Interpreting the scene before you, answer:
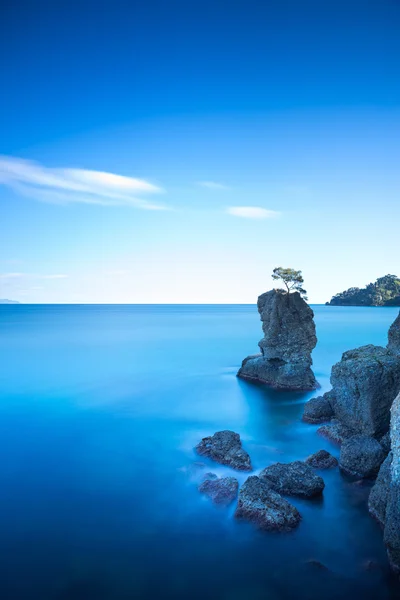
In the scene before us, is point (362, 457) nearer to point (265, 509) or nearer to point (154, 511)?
point (265, 509)

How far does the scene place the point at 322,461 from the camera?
16.7 metres

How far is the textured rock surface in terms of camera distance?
14.1 meters

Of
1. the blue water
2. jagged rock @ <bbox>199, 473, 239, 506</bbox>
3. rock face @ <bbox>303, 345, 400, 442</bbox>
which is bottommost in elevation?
the blue water

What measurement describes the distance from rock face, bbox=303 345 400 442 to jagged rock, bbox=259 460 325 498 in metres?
4.98

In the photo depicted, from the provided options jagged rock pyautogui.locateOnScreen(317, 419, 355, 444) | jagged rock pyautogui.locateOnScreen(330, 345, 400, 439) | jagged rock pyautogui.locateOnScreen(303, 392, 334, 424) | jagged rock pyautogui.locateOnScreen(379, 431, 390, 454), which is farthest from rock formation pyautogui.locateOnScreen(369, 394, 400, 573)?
jagged rock pyautogui.locateOnScreen(303, 392, 334, 424)

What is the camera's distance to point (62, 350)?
5253cm

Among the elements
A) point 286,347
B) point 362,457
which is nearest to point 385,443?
point 362,457

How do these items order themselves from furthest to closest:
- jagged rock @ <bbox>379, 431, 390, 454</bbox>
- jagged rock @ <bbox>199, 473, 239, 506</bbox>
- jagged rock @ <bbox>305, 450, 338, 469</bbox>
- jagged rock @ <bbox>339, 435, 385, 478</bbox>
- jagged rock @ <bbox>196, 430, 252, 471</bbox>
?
jagged rock @ <bbox>196, 430, 252, 471</bbox>, jagged rock @ <bbox>305, 450, 338, 469</bbox>, jagged rock @ <bbox>379, 431, 390, 454</bbox>, jagged rock @ <bbox>339, 435, 385, 478</bbox>, jagged rock @ <bbox>199, 473, 239, 506</bbox>

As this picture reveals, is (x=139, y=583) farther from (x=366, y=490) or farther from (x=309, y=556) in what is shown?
(x=366, y=490)

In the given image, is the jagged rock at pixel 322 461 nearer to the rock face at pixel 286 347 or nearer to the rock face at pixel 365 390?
the rock face at pixel 365 390

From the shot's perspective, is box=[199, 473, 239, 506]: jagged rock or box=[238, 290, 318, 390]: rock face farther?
box=[238, 290, 318, 390]: rock face

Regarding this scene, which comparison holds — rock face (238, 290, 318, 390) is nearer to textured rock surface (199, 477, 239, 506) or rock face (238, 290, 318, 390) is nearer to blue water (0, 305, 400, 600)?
blue water (0, 305, 400, 600)

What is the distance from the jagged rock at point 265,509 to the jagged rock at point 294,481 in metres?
0.99

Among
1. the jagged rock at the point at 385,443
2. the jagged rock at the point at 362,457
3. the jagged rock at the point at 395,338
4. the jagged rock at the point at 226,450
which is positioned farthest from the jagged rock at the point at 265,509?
→ the jagged rock at the point at 395,338
